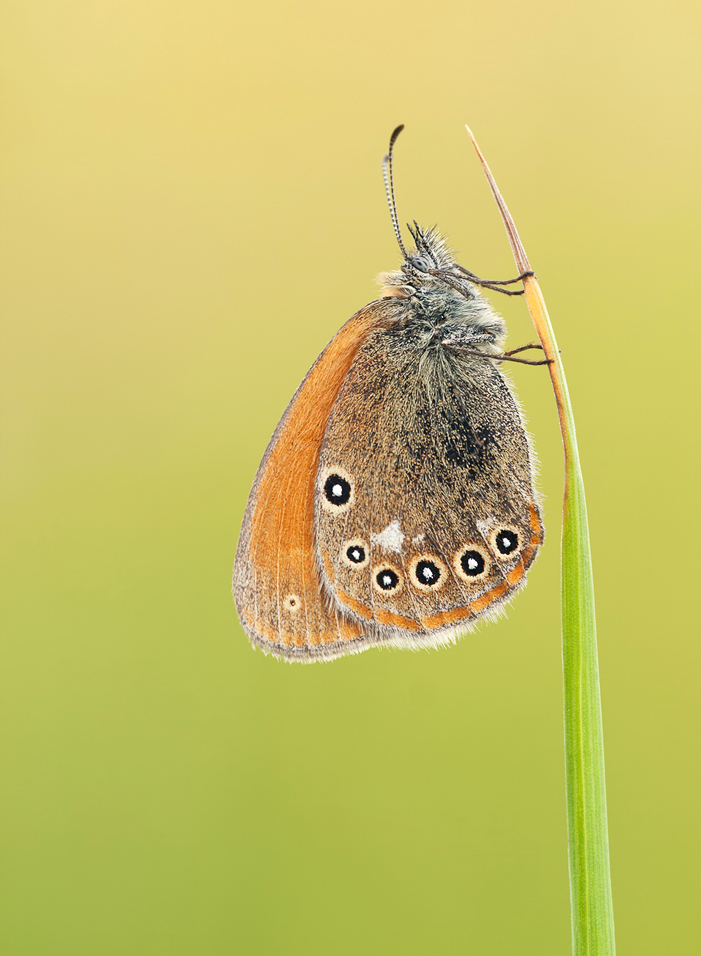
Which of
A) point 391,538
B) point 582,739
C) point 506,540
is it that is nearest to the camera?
point 582,739

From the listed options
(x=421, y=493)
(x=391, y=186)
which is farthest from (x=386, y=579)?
(x=391, y=186)

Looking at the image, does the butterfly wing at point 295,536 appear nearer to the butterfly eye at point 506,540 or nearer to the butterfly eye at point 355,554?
the butterfly eye at point 355,554

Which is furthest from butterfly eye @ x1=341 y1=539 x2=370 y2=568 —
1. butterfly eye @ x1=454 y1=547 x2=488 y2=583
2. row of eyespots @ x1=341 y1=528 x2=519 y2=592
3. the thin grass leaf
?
the thin grass leaf

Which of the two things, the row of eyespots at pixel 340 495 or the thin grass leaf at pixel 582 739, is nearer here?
the thin grass leaf at pixel 582 739

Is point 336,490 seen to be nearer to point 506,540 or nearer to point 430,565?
point 430,565

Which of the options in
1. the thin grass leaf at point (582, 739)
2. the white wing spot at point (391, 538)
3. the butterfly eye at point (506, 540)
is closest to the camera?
the thin grass leaf at point (582, 739)

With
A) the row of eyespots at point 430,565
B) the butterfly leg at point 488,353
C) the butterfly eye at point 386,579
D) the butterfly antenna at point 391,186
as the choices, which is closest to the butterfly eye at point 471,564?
the row of eyespots at point 430,565
